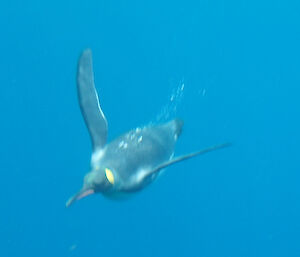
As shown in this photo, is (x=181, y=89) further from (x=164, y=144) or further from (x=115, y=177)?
(x=115, y=177)

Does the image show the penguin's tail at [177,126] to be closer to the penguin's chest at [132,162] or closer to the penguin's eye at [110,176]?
the penguin's chest at [132,162]

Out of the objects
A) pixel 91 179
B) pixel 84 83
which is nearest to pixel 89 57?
pixel 84 83

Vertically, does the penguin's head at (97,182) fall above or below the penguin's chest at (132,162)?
below

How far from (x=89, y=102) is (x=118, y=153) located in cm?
59

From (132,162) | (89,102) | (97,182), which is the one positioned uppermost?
(89,102)

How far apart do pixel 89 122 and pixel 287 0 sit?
7.27 metres

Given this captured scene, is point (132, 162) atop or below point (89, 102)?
below

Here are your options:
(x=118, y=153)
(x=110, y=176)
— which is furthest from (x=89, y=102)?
(x=110, y=176)

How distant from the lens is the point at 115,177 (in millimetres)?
3650

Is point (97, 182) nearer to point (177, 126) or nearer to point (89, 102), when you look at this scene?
point (89, 102)

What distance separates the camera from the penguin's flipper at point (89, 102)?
13.6ft

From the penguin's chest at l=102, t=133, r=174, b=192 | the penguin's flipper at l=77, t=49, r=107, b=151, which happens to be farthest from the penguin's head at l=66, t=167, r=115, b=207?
the penguin's flipper at l=77, t=49, r=107, b=151

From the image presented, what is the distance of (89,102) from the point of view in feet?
13.9

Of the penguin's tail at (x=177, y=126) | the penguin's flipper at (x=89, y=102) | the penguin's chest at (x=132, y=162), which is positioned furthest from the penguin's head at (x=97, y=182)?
the penguin's tail at (x=177, y=126)
